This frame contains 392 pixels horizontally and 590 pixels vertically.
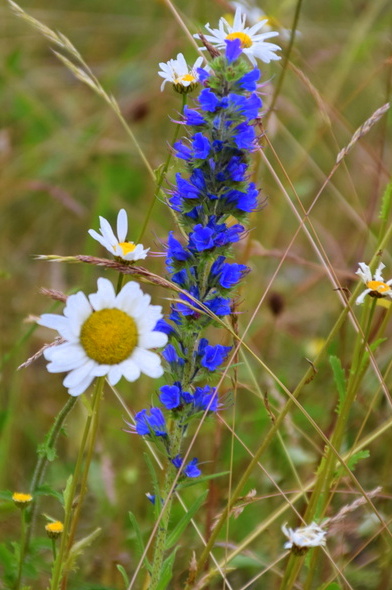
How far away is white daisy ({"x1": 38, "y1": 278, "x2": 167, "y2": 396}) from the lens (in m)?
1.26

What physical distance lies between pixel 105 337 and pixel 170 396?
0.24 m

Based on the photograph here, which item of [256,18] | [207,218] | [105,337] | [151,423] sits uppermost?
[256,18]

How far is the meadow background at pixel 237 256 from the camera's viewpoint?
224cm

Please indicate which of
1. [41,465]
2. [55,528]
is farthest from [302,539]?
[41,465]

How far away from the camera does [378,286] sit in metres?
1.60

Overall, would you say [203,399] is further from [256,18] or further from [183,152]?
[256,18]

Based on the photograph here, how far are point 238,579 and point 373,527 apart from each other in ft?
1.46

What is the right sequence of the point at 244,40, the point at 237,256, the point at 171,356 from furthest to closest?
1. the point at 237,256
2. the point at 244,40
3. the point at 171,356

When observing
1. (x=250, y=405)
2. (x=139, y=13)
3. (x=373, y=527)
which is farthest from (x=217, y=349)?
(x=139, y=13)

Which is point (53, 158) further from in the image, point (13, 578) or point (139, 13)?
point (13, 578)

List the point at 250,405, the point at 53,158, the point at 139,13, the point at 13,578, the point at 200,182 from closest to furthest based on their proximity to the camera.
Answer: the point at 200,182 < the point at 13,578 < the point at 250,405 < the point at 53,158 < the point at 139,13

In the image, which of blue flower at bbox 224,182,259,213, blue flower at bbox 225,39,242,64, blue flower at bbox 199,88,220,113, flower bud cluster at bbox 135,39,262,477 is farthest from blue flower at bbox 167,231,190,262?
blue flower at bbox 225,39,242,64

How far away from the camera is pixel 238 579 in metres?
2.38

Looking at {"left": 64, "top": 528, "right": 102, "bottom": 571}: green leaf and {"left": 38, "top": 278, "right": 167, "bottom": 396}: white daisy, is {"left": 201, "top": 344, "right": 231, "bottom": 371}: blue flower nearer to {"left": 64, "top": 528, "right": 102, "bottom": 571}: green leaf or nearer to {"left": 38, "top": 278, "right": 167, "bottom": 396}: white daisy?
{"left": 38, "top": 278, "right": 167, "bottom": 396}: white daisy
